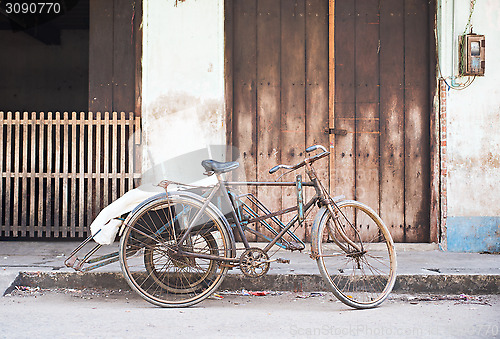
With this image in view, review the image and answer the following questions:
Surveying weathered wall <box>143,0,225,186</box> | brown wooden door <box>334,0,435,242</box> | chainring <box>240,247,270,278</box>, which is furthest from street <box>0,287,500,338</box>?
weathered wall <box>143,0,225,186</box>

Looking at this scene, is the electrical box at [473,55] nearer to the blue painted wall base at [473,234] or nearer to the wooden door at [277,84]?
the wooden door at [277,84]

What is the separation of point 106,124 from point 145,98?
0.53 meters

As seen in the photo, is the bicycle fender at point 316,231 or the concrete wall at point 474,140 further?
the concrete wall at point 474,140

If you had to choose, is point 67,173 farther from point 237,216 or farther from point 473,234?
point 473,234

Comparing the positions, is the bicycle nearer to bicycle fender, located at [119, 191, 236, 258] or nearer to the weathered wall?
bicycle fender, located at [119, 191, 236, 258]

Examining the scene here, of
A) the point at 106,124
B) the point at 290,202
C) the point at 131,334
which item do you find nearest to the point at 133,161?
the point at 106,124

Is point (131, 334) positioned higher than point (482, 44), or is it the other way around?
point (482, 44)

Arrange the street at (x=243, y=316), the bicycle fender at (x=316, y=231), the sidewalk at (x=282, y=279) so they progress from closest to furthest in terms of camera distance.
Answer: the street at (x=243, y=316) → the bicycle fender at (x=316, y=231) → the sidewalk at (x=282, y=279)

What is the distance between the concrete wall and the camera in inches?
227

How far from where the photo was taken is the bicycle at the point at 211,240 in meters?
Answer: 3.77

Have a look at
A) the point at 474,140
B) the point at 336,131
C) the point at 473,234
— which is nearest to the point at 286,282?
the point at 336,131

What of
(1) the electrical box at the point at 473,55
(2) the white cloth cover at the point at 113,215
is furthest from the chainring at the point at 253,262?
(1) the electrical box at the point at 473,55

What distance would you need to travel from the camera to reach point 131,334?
3.08 meters

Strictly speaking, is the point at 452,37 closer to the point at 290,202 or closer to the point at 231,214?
the point at 290,202
